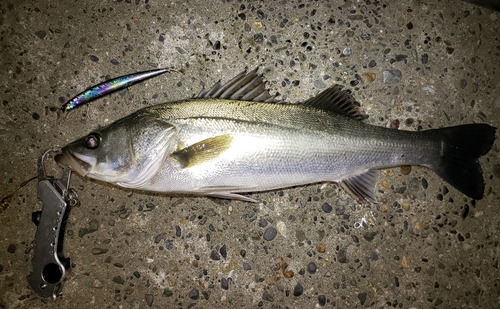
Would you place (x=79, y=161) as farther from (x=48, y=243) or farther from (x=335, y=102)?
(x=335, y=102)

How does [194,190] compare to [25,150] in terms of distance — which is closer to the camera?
[194,190]

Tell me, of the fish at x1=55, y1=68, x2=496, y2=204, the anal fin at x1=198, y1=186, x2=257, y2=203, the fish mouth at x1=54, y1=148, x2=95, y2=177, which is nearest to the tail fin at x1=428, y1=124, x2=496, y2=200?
the fish at x1=55, y1=68, x2=496, y2=204

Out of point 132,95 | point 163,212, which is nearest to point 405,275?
point 163,212

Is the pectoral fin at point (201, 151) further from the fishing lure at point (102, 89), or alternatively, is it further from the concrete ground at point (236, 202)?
the fishing lure at point (102, 89)

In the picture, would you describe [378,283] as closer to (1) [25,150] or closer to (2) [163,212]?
(2) [163,212]

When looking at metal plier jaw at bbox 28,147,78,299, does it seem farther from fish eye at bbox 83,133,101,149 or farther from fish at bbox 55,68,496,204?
fish eye at bbox 83,133,101,149

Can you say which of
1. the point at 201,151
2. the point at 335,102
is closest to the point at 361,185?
the point at 335,102

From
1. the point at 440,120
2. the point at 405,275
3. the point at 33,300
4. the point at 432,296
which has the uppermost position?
the point at 440,120
